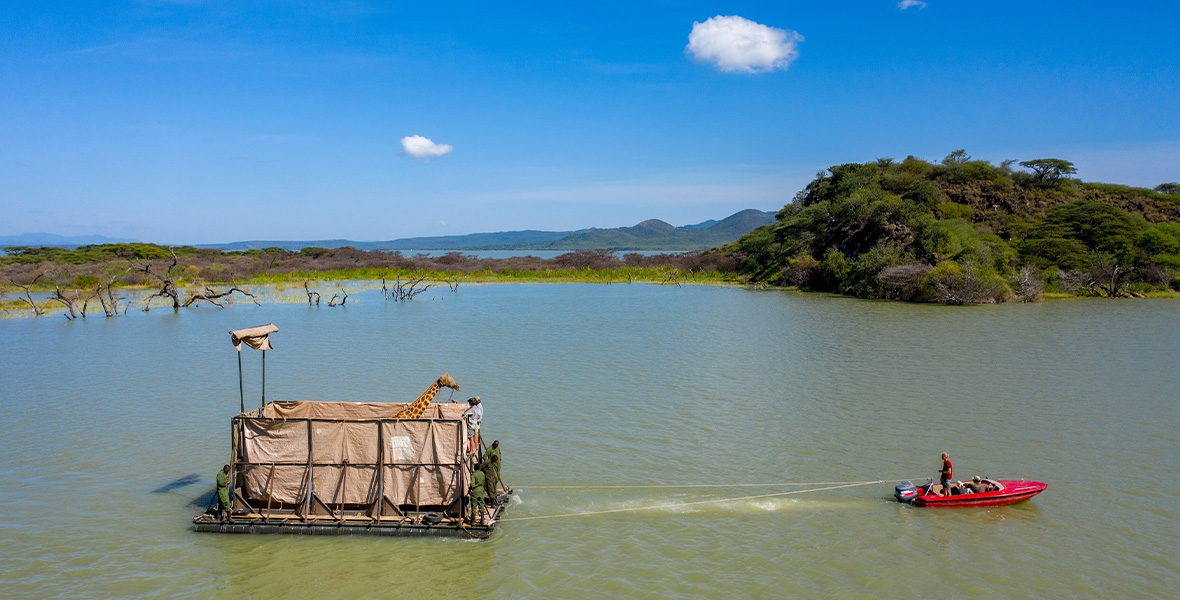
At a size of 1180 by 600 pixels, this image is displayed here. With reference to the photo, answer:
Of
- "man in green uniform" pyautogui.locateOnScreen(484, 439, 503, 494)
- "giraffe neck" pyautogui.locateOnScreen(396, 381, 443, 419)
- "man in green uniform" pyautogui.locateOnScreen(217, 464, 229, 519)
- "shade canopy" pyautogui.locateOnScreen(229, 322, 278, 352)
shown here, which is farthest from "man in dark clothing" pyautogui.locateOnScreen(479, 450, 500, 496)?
"shade canopy" pyautogui.locateOnScreen(229, 322, 278, 352)

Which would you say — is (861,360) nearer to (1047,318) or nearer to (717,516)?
(717,516)

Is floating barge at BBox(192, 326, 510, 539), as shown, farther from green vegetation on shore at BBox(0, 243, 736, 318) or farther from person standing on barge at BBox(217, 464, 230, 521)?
green vegetation on shore at BBox(0, 243, 736, 318)

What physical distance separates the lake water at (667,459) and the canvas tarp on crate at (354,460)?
826mm

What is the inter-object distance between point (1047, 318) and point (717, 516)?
115 feet

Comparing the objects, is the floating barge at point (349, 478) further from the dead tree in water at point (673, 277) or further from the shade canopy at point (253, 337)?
the dead tree in water at point (673, 277)

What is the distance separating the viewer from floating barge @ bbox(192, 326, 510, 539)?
1226 centimetres

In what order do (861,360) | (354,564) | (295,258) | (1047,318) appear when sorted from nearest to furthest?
(354,564) < (861,360) < (1047,318) < (295,258)

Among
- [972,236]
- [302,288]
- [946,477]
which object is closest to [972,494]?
[946,477]

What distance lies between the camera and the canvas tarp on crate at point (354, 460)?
1231 centimetres

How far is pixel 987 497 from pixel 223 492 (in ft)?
47.6

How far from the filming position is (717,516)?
13.3 meters

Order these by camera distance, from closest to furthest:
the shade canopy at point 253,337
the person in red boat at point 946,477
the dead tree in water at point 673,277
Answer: the person in red boat at point 946,477 < the shade canopy at point 253,337 < the dead tree in water at point 673,277

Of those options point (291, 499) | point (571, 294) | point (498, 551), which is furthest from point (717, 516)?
point (571, 294)

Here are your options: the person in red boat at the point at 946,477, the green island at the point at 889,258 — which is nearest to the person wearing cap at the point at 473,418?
the person in red boat at the point at 946,477
